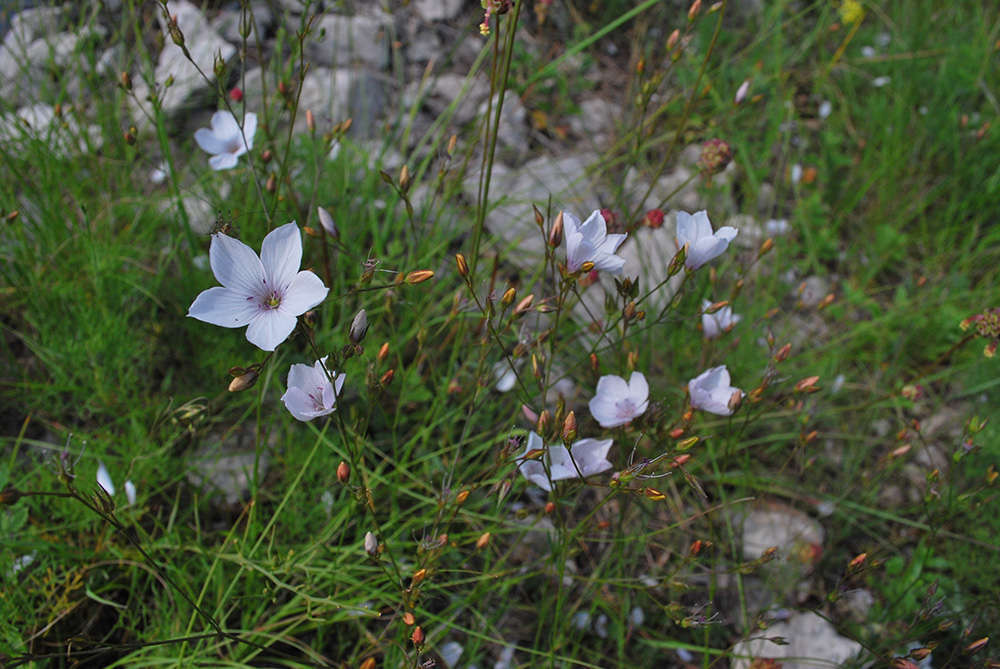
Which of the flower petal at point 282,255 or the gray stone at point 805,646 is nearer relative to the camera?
the flower petal at point 282,255

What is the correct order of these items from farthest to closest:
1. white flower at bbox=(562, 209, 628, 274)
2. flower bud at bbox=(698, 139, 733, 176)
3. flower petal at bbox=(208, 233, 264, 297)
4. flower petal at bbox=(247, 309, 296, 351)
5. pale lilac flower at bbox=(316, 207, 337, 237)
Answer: flower bud at bbox=(698, 139, 733, 176)
pale lilac flower at bbox=(316, 207, 337, 237)
white flower at bbox=(562, 209, 628, 274)
flower petal at bbox=(208, 233, 264, 297)
flower petal at bbox=(247, 309, 296, 351)

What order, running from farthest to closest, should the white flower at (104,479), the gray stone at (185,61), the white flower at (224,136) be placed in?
the gray stone at (185,61) < the white flower at (224,136) < the white flower at (104,479)

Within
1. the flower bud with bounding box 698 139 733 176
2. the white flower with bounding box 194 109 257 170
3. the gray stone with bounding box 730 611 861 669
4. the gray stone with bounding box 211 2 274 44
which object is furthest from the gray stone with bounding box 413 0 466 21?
the gray stone with bounding box 730 611 861 669

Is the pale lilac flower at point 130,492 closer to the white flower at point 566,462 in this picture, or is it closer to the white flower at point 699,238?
the white flower at point 566,462

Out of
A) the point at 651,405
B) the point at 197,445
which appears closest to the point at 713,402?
the point at 651,405

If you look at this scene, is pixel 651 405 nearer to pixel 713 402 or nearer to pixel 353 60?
pixel 713 402

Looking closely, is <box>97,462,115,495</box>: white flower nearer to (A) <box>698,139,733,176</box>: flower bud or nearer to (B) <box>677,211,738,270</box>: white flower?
(B) <box>677,211,738,270</box>: white flower

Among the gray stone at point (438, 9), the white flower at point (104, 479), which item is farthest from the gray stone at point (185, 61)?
the white flower at point (104, 479)
